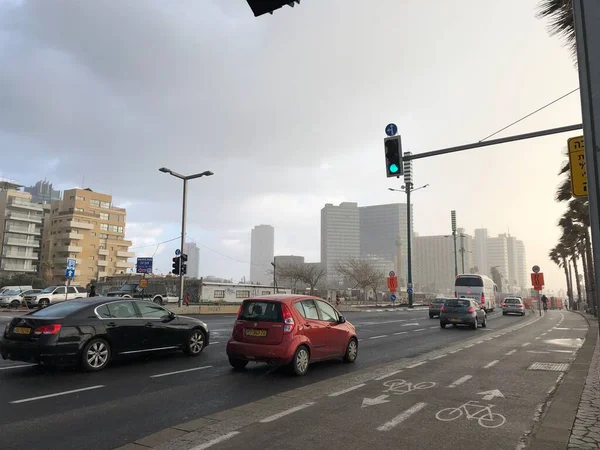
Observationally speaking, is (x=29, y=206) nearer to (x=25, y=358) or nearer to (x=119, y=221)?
(x=119, y=221)

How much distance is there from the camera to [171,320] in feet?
35.9

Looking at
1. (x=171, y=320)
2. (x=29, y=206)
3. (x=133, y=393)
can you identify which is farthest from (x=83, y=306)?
(x=29, y=206)

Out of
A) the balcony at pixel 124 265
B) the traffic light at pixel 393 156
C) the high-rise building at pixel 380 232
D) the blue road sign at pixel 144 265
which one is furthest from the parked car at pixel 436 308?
the high-rise building at pixel 380 232

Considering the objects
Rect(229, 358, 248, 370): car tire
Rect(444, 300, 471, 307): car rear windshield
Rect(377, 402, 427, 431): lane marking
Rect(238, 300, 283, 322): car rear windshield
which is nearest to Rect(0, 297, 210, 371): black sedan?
Rect(229, 358, 248, 370): car tire

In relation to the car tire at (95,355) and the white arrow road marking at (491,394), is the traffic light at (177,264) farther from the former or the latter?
the white arrow road marking at (491,394)

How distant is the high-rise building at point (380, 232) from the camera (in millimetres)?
183375

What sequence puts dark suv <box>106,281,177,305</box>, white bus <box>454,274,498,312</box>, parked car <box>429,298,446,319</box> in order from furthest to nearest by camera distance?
white bus <box>454,274,498,312</box> → dark suv <box>106,281,177,305</box> → parked car <box>429,298,446,319</box>

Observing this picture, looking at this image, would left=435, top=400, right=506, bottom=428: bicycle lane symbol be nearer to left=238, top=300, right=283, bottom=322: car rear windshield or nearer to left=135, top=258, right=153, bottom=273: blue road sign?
left=238, top=300, right=283, bottom=322: car rear windshield

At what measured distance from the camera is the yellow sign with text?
5.22 meters

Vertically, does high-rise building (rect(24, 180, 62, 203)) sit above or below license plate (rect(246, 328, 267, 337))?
above

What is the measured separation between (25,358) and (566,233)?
4424 centimetres

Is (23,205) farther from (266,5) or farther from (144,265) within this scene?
(266,5)

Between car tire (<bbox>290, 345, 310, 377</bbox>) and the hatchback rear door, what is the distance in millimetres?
513

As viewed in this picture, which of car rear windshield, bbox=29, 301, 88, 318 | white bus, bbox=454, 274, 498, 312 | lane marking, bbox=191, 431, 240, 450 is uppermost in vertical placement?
white bus, bbox=454, 274, 498, 312
